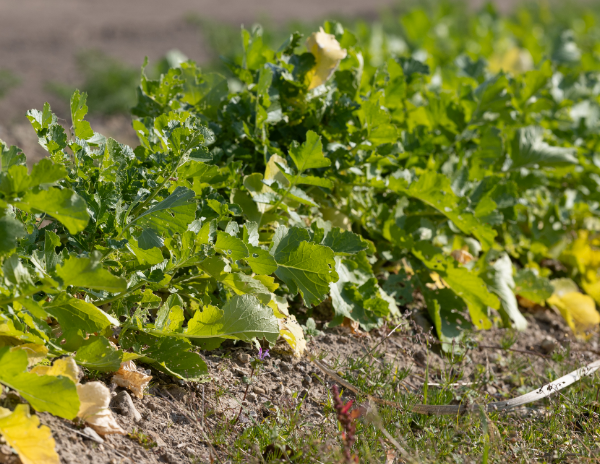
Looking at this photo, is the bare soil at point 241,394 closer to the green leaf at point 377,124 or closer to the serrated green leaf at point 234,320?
the serrated green leaf at point 234,320

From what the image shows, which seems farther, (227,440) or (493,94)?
(493,94)

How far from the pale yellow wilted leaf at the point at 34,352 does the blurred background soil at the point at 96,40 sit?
2789 millimetres

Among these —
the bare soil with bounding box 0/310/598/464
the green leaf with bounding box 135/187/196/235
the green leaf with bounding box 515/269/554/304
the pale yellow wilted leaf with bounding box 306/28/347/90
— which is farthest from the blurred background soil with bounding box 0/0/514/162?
the green leaf with bounding box 515/269/554/304

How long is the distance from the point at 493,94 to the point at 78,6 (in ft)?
25.5

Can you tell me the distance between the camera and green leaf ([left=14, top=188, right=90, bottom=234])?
5.32 feet

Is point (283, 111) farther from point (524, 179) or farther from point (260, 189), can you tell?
point (524, 179)

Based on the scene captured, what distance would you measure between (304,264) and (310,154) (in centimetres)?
39

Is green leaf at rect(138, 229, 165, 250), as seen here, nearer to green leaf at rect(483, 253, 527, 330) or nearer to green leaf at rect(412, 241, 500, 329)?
green leaf at rect(412, 241, 500, 329)

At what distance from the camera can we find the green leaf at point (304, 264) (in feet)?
6.91

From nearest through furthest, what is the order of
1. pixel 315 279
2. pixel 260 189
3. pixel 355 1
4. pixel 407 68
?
pixel 315 279 → pixel 260 189 → pixel 407 68 → pixel 355 1

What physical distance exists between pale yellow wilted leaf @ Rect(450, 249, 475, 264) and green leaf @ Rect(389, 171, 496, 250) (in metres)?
0.42

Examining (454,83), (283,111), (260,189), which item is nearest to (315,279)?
(260,189)

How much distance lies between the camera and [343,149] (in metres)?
2.56

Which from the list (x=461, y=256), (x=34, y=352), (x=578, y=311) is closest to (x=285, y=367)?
(x=34, y=352)
